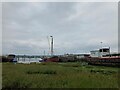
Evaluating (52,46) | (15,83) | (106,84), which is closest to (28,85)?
(15,83)

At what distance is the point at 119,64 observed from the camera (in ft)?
149

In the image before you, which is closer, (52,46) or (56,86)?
(56,86)

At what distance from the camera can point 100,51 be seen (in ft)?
289

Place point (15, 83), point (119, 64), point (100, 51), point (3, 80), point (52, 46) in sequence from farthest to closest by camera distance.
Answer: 1. point (52, 46)
2. point (100, 51)
3. point (119, 64)
4. point (3, 80)
5. point (15, 83)

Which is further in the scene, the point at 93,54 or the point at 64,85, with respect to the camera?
the point at 93,54

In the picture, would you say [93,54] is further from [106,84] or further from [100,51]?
[106,84]

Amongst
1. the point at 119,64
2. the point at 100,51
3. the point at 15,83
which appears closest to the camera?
the point at 15,83

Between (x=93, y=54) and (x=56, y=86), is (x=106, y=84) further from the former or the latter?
(x=93, y=54)

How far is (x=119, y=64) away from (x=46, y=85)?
30625 mm

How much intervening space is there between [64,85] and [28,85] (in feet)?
7.36

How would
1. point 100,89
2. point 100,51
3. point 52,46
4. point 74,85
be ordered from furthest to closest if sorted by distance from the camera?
1. point 52,46
2. point 100,51
3. point 74,85
4. point 100,89

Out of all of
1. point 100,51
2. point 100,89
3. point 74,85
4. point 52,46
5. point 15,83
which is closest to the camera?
point 100,89

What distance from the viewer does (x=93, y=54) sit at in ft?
301

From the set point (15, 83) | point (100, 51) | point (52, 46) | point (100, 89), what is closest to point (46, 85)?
point (15, 83)
